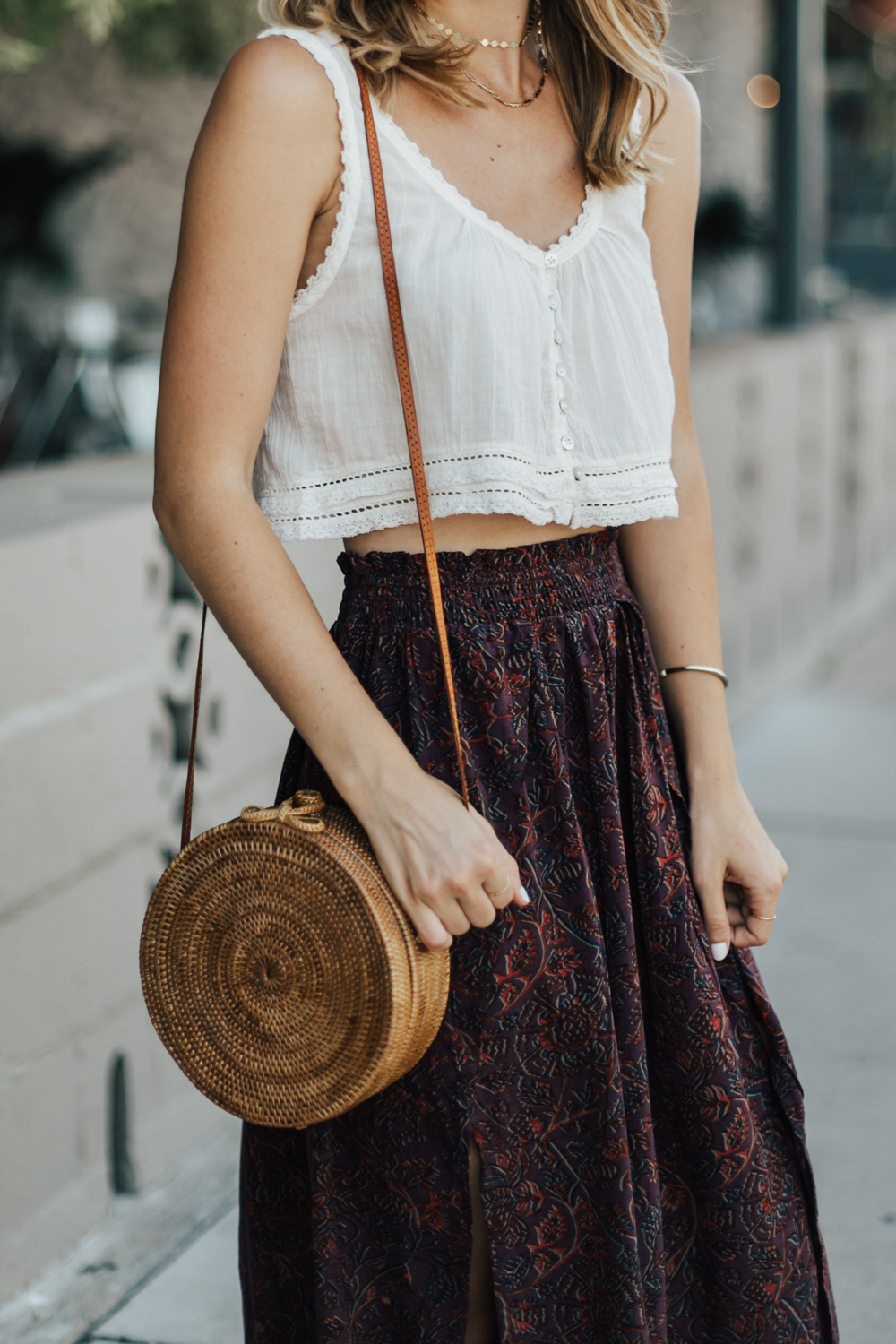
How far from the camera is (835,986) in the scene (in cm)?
333

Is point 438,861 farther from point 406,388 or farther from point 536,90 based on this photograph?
point 536,90

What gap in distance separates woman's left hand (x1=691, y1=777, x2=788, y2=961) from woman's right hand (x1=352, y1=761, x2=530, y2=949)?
0.34m

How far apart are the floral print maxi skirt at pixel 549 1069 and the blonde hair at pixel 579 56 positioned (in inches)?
15.0

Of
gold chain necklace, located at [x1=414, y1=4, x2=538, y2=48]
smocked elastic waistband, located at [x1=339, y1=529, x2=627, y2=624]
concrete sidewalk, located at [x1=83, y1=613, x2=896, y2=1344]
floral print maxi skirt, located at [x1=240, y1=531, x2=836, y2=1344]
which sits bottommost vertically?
concrete sidewalk, located at [x1=83, y1=613, x2=896, y2=1344]

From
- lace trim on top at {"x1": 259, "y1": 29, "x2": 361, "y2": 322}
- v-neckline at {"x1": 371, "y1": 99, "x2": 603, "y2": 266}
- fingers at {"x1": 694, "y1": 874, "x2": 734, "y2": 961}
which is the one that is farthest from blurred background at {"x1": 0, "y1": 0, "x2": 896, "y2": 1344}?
fingers at {"x1": 694, "y1": 874, "x2": 734, "y2": 961}

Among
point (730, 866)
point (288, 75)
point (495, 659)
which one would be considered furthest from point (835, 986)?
point (288, 75)

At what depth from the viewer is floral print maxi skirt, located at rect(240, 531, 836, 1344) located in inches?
49.9

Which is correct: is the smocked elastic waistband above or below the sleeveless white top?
below

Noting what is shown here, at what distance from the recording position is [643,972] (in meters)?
1.37

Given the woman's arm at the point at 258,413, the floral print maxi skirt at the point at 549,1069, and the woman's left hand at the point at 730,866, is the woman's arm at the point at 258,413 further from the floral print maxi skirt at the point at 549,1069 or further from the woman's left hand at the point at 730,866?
the woman's left hand at the point at 730,866

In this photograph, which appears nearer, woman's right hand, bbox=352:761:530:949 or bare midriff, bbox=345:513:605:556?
woman's right hand, bbox=352:761:530:949

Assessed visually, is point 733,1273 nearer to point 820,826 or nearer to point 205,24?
point 820,826

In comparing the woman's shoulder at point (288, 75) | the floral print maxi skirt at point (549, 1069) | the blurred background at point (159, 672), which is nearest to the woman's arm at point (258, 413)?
the woman's shoulder at point (288, 75)

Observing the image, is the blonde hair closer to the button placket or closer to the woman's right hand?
the button placket
